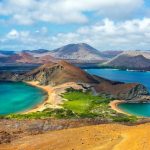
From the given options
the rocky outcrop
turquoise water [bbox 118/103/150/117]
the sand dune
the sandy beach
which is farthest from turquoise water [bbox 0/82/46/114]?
the sand dune

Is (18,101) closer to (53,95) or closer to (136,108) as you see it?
(53,95)

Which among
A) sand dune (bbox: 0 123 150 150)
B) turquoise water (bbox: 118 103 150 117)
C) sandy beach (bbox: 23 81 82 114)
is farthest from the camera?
turquoise water (bbox: 118 103 150 117)

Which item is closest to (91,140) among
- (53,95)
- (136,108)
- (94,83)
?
(136,108)

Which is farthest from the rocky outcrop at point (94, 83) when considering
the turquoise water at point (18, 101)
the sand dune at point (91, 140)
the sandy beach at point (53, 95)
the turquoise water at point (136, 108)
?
the sand dune at point (91, 140)

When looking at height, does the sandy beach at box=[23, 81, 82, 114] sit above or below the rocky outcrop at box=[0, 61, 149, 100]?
below

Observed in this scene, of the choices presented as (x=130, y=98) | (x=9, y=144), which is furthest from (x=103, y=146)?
(x=130, y=98)

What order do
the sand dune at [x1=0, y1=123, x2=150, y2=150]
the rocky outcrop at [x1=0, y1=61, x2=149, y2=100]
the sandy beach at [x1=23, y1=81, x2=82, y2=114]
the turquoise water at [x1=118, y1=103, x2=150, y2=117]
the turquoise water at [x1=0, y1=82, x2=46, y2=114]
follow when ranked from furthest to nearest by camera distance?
the rocky outcrop at [x1=0, y1=61, x2=149, y2=100] → the turquoise water at [x1=118, y1=103, x2=150, y2=117] → the sandy beach at [x1=23, y1=81, x2=82, y2=114] → the turquoise water at [x1=0, y1=82, x2=46, y2=114] → the sand dune at [x1=0, y1=123, x2=150, y2=150]

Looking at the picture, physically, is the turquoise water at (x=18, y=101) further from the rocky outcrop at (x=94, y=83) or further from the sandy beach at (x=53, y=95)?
the rocky outcrop at (x=94, y=83)

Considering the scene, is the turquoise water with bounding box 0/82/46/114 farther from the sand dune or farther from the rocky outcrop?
the sand dune
